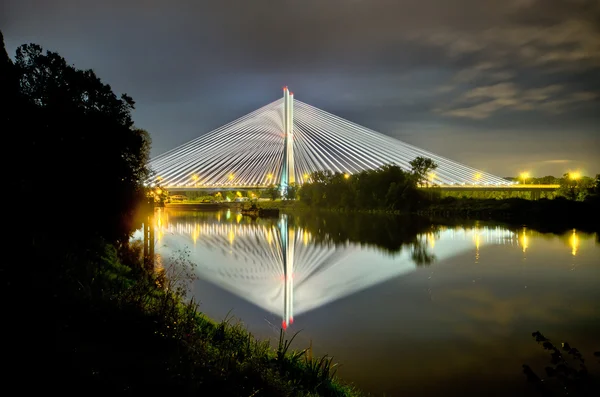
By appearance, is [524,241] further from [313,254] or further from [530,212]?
[530,212]

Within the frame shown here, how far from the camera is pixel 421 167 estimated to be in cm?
4853

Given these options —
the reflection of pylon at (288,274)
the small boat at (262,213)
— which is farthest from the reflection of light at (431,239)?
the small boat at (262,213)

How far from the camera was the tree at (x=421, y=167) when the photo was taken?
4822 centimetres

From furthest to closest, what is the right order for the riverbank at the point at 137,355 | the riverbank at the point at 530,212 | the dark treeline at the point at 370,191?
the dark treeline at the point at 370,191
the riverbank at the point at 530,212
the riverbank at the point at 137,355

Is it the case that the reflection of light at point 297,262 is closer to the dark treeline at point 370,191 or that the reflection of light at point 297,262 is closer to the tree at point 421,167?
the dark treeline at point 370,191

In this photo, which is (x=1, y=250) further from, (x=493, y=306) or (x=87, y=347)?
(x=493, y=306)

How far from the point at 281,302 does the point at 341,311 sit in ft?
5.79

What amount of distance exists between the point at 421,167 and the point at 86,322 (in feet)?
153

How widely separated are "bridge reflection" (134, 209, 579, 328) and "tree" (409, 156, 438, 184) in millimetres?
16935

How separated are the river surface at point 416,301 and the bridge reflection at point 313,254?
0.24 ft

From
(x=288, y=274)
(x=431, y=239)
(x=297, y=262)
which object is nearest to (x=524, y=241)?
(x=431, y=239)

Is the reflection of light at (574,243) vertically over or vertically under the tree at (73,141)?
under

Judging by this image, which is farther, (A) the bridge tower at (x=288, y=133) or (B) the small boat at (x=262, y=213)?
(B) the small boat at (x=262, y=213)

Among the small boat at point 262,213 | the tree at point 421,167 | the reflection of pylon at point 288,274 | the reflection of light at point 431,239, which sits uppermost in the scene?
the tree at point 421,167
